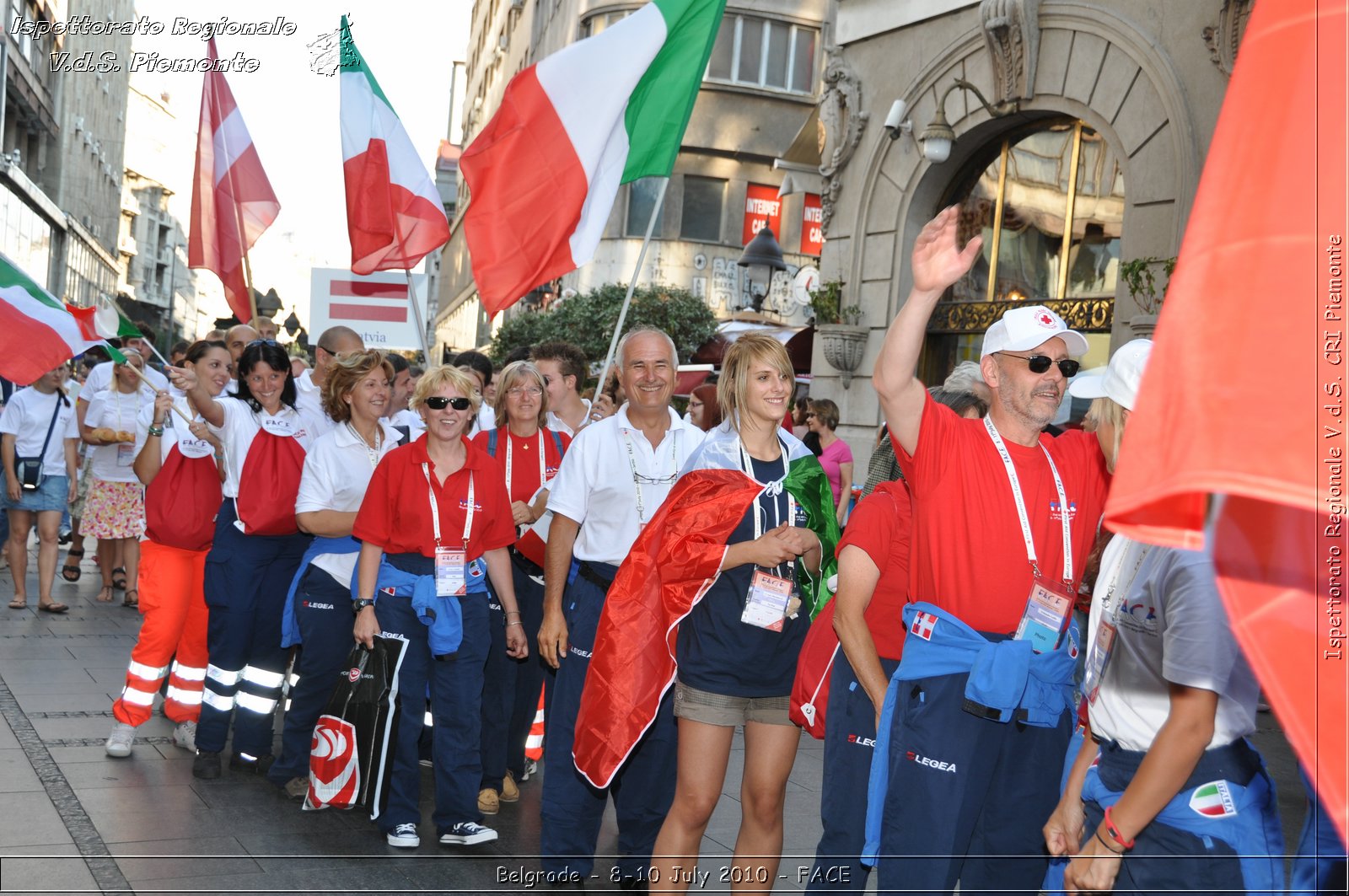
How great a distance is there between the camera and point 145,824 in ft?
18.9

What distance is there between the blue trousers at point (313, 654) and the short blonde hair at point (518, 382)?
4.34 feet

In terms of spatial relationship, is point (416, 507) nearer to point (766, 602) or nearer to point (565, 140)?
point (766, 602)

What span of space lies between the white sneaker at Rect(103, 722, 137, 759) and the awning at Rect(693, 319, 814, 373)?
1409 centimetres

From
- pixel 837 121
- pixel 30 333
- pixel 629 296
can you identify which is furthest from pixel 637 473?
pixel 837 121

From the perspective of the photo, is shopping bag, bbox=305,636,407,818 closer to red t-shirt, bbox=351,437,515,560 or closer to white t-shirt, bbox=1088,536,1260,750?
red t-shirt, bbox=351,437,515,560

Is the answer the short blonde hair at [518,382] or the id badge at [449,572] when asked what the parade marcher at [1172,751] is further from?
the short blonde hair at [518,382]

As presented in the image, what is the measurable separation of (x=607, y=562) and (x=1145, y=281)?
8.12m

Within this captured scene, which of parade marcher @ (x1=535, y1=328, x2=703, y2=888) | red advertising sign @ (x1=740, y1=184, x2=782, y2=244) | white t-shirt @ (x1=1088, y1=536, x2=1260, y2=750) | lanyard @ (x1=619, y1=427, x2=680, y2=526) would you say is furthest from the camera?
red advertising sign @ (x1=740, y1=184, x2=782, y2=244)

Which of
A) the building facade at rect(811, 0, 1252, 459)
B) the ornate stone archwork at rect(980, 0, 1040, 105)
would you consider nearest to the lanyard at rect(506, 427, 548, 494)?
the building facade at rect(811, 0, 1252, 459)

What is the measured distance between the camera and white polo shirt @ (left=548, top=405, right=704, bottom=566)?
5602 millimetres

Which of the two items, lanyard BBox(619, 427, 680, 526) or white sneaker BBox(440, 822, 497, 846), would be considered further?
white sneaker BBox(440, 822, 497, 846)

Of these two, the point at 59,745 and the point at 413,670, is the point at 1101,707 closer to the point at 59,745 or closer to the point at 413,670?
the point at 413,670

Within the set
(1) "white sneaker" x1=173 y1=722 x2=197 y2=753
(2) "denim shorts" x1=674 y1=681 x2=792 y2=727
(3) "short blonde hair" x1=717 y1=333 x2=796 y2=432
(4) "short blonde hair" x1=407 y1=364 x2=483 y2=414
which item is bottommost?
(1) "white sneaker" x1=173 y1=722 x2=197 y2=753

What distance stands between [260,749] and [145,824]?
3.69 feet
